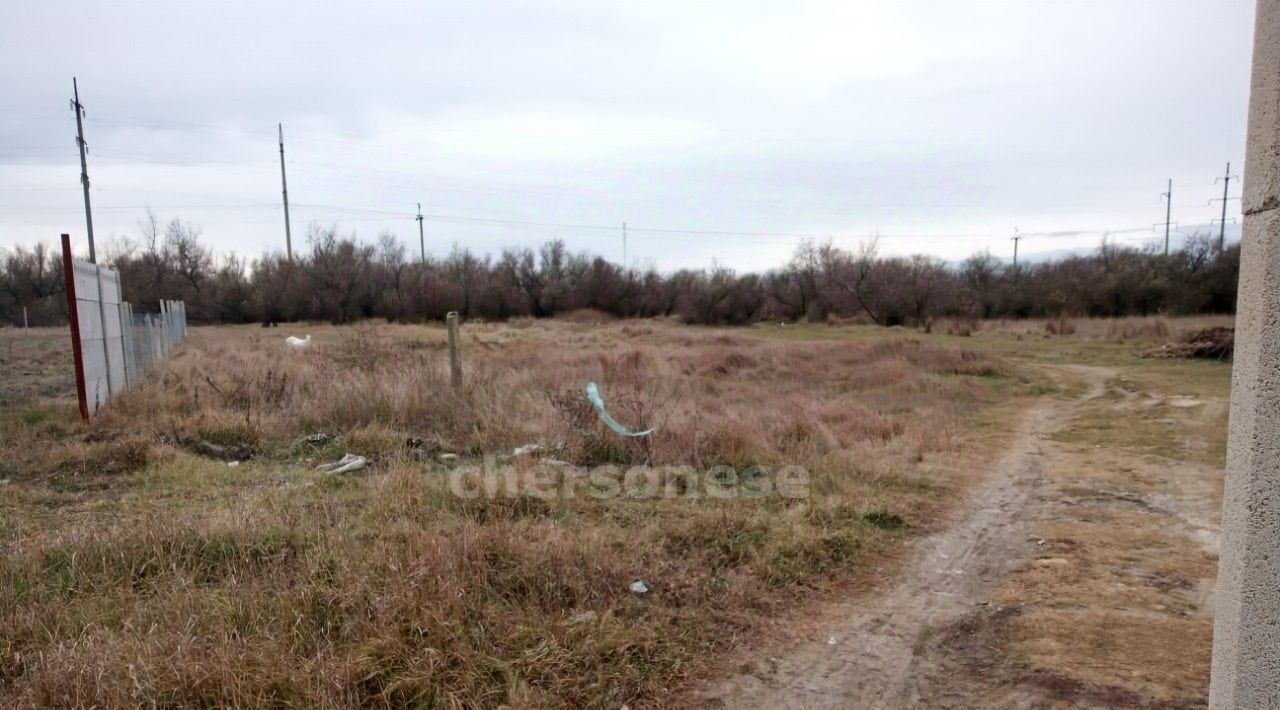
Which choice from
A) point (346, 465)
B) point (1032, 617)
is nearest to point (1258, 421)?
point (1032, 617)

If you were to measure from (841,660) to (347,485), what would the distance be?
13.5ft

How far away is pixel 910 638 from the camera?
3.81 metres

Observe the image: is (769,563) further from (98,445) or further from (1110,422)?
(1110,422)

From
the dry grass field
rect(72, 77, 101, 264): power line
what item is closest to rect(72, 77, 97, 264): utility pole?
rect(72, 77, 101, 264): power line

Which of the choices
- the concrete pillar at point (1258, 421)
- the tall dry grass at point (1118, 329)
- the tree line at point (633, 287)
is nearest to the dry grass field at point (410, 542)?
the concrete pillar at point (1258, 421)

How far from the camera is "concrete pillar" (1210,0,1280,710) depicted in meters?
1.66

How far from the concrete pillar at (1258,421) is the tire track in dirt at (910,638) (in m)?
1.61

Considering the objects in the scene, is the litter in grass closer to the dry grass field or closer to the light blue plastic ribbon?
the dry grass field

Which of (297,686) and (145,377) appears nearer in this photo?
(297,686)

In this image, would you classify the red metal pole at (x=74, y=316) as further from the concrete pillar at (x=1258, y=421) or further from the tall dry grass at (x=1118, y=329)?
the tall dry grass at (x=1118, y=329)

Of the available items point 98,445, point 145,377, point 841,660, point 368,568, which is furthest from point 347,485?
point 145,377

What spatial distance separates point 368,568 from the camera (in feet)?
12.4

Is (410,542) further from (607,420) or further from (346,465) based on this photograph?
(607,420)

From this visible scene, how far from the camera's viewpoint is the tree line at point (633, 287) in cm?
4022
